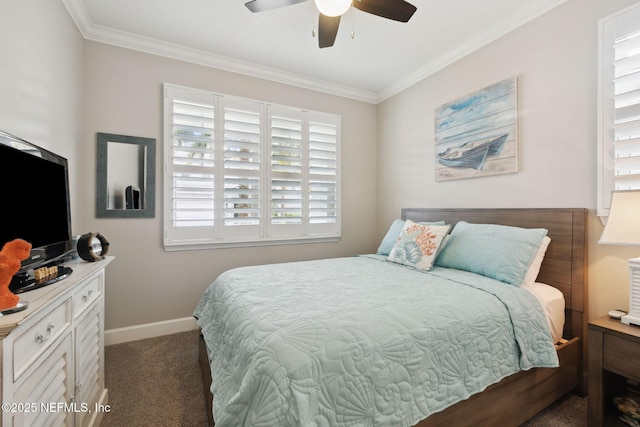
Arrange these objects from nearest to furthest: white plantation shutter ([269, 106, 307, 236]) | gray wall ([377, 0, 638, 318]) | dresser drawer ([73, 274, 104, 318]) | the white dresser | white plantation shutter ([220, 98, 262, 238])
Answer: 1. the white dresser
2. dresser drawer ([73, 274, 104, 318])
3. gray wall ([377, 0, 638, 318])
4. white plantation shutter ([220, 98, 262, 238])
5. white plantation shutter ([269, 106, 307, 236])

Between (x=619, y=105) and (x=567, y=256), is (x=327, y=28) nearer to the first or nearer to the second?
(x=619, y=105)

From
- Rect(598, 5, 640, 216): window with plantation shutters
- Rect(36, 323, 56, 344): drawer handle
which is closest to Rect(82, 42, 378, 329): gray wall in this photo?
Rect(36, 323, 56, 344): drawer handle

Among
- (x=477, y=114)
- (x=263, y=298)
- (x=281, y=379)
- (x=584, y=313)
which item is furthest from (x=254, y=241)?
(x=584, y=313)

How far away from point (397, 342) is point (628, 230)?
4.24 feet

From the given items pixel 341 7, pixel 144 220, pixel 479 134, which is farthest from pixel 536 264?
pixel 144 220

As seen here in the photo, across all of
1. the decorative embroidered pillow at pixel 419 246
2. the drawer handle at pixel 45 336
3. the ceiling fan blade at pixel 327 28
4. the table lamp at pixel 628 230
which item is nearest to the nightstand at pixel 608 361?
the table lamp at pixel 628 230

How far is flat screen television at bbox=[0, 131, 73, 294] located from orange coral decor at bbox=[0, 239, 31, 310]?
0.24m

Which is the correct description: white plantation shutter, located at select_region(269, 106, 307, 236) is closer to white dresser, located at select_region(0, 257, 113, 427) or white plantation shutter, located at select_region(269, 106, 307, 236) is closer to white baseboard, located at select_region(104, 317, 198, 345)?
white baseboard, located at select_region(104, 317, 198, 345)

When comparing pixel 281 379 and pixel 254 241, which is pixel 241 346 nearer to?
pixel 281 379

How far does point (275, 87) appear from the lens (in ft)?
10.8

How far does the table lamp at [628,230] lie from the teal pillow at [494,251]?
0.48 metres

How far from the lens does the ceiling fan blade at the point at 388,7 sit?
173cm

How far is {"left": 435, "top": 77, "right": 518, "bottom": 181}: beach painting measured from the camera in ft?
7.66

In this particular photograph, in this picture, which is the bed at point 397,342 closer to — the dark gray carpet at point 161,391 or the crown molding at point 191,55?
the dark gray carpet at point 161,391
